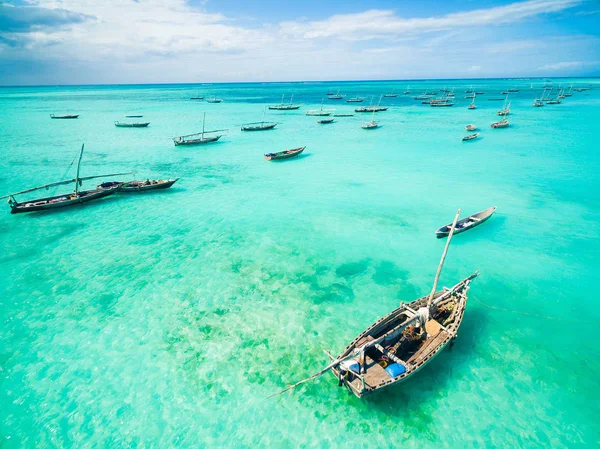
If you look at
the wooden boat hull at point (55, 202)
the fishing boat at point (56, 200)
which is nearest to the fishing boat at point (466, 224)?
the fishing boat at point (56, 200)

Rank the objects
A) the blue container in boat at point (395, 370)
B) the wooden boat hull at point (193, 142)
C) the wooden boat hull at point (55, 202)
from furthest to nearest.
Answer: the wooden boat hull at point (193, 142)
the wooden boat hull at point (55, 202)
the blue container in boat at point (395, 370)

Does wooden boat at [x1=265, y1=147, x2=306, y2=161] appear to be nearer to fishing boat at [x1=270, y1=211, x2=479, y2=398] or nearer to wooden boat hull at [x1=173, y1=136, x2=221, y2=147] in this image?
wooden boat hull at [x1=173, y1=136, x2=221, y2=147]

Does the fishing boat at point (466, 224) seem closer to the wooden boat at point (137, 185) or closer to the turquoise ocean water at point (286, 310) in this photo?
the turquoise ocean water at point (286, 310)

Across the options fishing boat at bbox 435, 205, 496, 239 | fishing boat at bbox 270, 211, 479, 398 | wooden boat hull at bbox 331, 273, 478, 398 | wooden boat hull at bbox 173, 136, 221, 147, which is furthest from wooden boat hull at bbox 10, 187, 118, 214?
fishing boat at bbox 435, 205, 496, 239

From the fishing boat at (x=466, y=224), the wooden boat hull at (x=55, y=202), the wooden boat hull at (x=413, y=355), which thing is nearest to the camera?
the wooden boat hull at (x=413, y=355)

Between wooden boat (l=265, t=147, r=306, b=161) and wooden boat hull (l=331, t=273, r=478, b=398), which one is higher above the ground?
wooden boat (l=265, t=147, r=306, b=161)

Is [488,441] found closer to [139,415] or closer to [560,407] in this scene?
[560,407]

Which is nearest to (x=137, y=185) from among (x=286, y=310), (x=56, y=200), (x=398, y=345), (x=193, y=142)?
(x=56, y=200)
